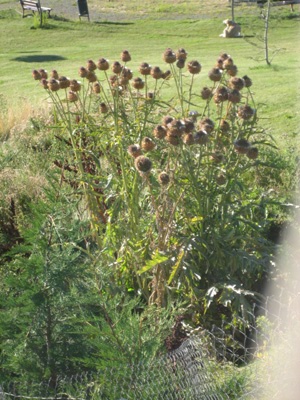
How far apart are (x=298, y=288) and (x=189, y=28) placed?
22667 mm

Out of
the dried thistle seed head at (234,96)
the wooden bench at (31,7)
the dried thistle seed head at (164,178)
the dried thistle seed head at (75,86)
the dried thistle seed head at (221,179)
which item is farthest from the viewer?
the wooden bench at (31,7)

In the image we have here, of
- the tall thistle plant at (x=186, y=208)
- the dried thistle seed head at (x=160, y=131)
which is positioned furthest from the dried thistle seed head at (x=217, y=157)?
the dried thistle seed head at (x=160, y=131)

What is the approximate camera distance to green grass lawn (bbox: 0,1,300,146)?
11328mm

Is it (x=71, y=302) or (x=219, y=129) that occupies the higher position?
(x=219, y=129)

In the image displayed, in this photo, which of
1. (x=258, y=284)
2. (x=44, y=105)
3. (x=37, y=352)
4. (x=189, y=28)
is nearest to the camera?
(x=37, y=352)

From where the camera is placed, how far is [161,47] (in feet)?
70.8

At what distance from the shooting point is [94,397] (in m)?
3.18

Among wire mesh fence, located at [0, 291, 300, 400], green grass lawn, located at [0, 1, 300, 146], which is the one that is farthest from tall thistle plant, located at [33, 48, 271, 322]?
green grass lawn, located at [0, 1, 300, 146]

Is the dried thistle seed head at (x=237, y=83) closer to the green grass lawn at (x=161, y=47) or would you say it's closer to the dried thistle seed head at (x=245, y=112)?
the dried thistle seed head at (x=245, y=112)

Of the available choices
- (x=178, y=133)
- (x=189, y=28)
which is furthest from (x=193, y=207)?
(x=189, y=28)

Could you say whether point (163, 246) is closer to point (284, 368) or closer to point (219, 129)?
point (219, 129)

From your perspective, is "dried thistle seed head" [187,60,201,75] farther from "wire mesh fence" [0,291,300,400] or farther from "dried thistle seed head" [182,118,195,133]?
"wire mesh fence" [0,291,300,400]

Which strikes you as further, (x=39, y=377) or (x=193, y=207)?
(x=193, y=207)

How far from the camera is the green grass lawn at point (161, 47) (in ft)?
37.2
